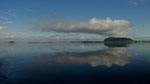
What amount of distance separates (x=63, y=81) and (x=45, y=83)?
2.30 meters

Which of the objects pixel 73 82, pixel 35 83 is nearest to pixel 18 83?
pixel 35 83

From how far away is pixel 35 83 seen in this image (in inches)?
531

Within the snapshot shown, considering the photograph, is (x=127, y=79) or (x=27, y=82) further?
(x=127, y=79)

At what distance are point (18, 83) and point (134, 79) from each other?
50.3 feet

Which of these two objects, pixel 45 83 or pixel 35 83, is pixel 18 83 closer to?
pixel 35 83

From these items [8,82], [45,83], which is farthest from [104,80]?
[8,82]

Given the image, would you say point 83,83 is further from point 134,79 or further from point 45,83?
point 134,79

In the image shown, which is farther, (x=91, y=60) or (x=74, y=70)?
(x=91, y=60)

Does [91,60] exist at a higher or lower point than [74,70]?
higher

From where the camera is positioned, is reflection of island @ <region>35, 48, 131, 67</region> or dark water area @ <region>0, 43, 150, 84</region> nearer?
dark water area @ <region>0, 43, 150, 84</region>

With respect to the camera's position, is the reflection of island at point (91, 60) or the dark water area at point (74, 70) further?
the reflection of island at point (91, 60)

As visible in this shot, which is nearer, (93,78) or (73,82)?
(73,82)

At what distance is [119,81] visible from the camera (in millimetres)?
14188

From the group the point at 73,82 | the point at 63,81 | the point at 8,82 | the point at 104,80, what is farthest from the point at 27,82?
the point at 104,80
